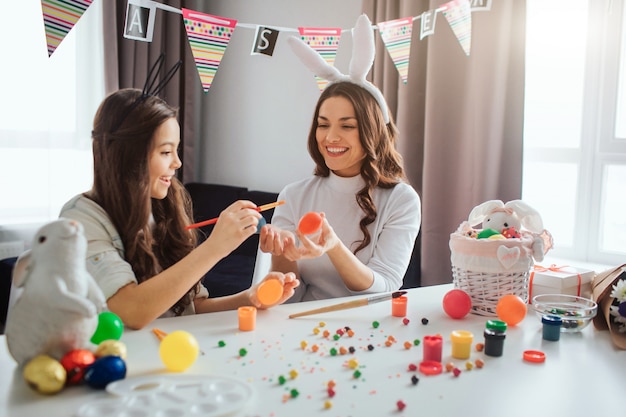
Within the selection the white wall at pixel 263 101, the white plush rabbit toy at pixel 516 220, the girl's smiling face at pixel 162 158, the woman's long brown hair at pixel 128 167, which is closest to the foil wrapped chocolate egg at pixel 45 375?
the woman's long brown hair at pixel 128 167

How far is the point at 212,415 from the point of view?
0.80 meters

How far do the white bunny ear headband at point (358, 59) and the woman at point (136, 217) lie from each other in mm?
624

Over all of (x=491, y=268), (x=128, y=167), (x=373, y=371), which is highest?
(x=128, y=167)

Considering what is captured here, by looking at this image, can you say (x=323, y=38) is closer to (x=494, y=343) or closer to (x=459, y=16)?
(x=459, y=16)

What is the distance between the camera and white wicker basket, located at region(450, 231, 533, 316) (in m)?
1.29

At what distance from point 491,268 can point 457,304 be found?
0.11 meters

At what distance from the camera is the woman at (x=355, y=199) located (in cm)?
177

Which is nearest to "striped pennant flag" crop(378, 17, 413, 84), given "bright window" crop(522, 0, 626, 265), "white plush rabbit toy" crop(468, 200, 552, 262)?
"bright window" crop(522, 0, 626, 265)

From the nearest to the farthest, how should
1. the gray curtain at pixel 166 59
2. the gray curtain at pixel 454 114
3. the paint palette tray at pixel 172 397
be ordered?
the paint palette tray at pixel 172 397
the gray curtain at pixel 454 114
the gray curtain at pixel 166 59

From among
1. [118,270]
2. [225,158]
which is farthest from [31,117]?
[118,270]

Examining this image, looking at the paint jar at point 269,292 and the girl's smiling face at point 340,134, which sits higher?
the girl's smiling face at point 340,134

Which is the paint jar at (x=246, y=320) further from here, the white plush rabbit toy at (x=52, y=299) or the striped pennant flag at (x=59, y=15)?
the striped pennant flag at (x=59, y=15)

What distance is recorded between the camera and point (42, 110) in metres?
3.23

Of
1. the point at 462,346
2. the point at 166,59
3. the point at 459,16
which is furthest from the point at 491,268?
the point at 166,59
